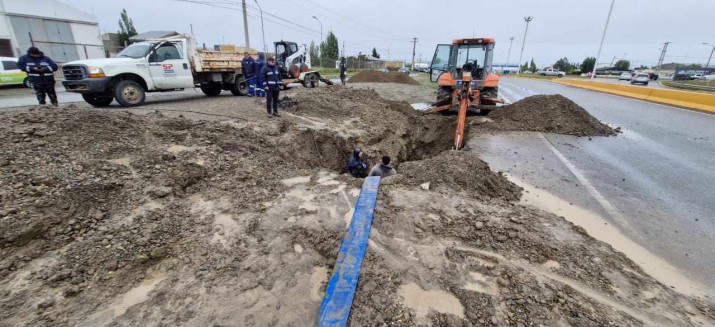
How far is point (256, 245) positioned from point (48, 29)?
37466 mm

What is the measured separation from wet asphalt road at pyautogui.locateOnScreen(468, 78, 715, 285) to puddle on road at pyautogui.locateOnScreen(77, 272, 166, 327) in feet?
16.9

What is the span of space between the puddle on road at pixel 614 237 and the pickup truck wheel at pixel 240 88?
10452mm

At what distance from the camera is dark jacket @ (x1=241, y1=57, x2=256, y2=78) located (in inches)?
455

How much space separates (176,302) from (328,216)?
6.10 feet

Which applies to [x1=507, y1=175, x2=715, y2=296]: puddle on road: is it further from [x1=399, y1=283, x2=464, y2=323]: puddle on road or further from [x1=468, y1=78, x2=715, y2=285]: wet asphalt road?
[x1=399, y1=283, x2=464, y2=323]: puddle on road

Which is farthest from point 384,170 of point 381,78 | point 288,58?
point 381,78

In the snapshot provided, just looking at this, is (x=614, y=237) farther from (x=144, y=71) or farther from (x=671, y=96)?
(x=671, y=96)

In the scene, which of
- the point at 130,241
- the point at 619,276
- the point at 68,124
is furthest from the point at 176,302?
the point at 68,124

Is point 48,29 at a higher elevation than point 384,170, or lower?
higher

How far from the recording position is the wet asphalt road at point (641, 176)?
371 centimetres

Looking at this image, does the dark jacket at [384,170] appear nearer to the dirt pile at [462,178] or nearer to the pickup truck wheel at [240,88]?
the dirt pile at [462,178]

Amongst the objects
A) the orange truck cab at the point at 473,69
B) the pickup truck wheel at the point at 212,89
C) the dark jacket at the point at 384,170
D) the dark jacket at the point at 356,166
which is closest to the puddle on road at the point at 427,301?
the dark jacket at the point at 384,170

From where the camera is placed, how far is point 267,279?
115 inches

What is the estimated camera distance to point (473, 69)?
11586mm
